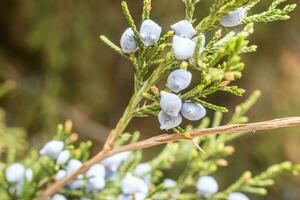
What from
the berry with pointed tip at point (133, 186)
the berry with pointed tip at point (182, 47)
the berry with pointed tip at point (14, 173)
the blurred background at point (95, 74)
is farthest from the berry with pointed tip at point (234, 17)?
the blurred background at point (95, 74)

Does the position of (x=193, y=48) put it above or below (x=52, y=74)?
below

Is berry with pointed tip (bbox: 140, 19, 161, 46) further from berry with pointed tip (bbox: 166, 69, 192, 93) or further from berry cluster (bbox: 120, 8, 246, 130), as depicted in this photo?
berry with pointed tip (bbox: 166, 69, 192, 93)

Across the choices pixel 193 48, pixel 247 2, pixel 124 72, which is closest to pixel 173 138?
pixel 193 48

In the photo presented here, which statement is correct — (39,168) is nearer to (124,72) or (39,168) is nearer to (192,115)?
(192,115)

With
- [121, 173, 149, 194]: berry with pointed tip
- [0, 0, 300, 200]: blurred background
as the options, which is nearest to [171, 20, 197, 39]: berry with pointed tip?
[121, 173, 149, 194]: berry with pointed tip

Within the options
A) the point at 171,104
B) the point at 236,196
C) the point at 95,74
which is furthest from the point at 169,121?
the point at 95,74

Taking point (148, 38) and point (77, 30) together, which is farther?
point (77, 30)

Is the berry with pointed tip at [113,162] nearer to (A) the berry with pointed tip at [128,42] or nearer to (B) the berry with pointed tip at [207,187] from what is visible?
(B) the berry with pointed tip at [207,187]

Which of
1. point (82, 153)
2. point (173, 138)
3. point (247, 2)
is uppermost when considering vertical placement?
point (247, 2)
